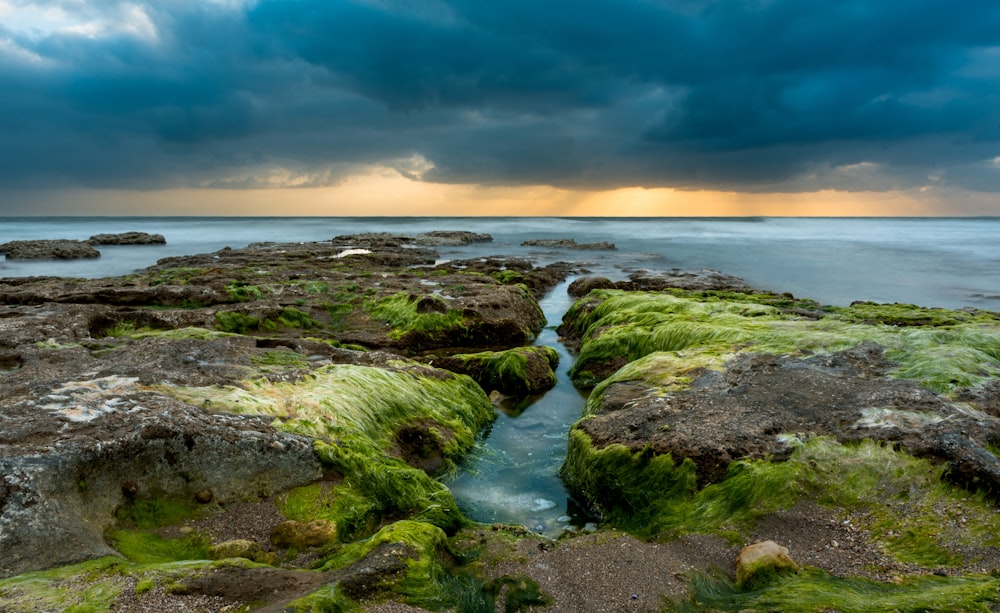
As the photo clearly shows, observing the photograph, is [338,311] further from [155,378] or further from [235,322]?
[155,378]

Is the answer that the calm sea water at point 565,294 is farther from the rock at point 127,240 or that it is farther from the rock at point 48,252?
the rock at point 127,240

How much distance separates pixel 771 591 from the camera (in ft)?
11.7

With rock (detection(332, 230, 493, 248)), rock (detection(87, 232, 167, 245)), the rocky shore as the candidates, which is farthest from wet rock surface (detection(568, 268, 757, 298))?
rock (detection(87, 232, 167, 245))

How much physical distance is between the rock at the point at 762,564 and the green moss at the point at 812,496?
422mm

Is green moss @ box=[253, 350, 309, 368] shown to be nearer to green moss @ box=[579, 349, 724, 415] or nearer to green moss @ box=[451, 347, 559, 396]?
green moss @ box=[451, 347, 559, 396]

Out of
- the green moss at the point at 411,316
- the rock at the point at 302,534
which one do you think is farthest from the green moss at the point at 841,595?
the green moss at the point at 411,316

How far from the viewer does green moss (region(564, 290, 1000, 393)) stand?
6.95 m

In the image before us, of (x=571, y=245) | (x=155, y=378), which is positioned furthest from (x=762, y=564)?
(x=571, y=245)

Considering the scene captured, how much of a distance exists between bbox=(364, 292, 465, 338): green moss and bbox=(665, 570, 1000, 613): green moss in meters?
8.76

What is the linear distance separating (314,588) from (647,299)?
1170cm

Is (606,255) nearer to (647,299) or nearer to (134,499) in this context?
(647,299)

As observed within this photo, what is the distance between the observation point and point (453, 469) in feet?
20.9

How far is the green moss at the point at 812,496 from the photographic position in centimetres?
399

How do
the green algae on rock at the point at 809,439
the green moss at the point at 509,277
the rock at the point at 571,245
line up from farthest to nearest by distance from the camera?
the rock at the point at 571,245
the green moss at the point at 509,277
the green algae on rock at the point at 809,439
